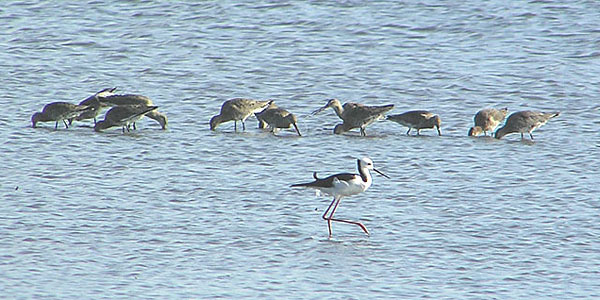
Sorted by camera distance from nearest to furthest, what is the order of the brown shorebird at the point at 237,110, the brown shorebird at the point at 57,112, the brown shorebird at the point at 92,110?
the brown shorebird at the point at 57,112 → the brown shorebird at the point at 237,110 → the brown shorebird at the point at 92,110

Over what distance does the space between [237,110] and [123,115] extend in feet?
4.27

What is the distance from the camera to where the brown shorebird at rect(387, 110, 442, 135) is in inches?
508

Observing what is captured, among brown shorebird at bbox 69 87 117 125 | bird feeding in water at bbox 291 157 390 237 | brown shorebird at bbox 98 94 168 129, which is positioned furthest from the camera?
brown shorebird at bbox 98 94 168 129

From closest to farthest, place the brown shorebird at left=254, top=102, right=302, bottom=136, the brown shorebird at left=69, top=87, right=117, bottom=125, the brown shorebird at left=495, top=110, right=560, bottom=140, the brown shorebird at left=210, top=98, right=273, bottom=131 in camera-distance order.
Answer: the brown shorebird at left=495, top=110, right=560, bottom=140 < the brown shorebird at left=254, top=102, right=302, bottom=136 < the brown shorebird at left=210, top=98, right=273, bottom=131 < the brown shorebird at left=69, top=87, right=117, bottom=125

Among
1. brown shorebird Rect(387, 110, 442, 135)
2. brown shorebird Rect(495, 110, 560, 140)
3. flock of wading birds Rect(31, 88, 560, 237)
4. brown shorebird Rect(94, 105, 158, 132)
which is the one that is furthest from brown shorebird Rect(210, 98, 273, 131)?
brown shorebird Rect(495, 110, 560, 140)

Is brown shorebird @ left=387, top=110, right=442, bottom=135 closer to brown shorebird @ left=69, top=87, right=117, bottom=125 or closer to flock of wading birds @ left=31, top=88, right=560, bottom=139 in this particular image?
flock of wading birds @ left=31, top=88, right=560, bottom=139

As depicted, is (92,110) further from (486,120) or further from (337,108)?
(486,120)

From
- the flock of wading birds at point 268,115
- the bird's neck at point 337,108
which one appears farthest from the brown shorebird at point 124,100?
the bird's neck at point 337,108

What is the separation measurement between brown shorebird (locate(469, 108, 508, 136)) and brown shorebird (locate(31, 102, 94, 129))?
177 inches

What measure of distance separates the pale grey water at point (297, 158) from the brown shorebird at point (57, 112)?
0.77 feet

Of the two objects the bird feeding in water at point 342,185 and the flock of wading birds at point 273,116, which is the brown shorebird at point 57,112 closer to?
the flock of wading birds at point 273,116

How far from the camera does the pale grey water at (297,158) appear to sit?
816 cm

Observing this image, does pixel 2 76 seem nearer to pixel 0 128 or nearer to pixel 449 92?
pixel 0 128

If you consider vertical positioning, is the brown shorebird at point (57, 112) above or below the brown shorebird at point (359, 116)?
above
